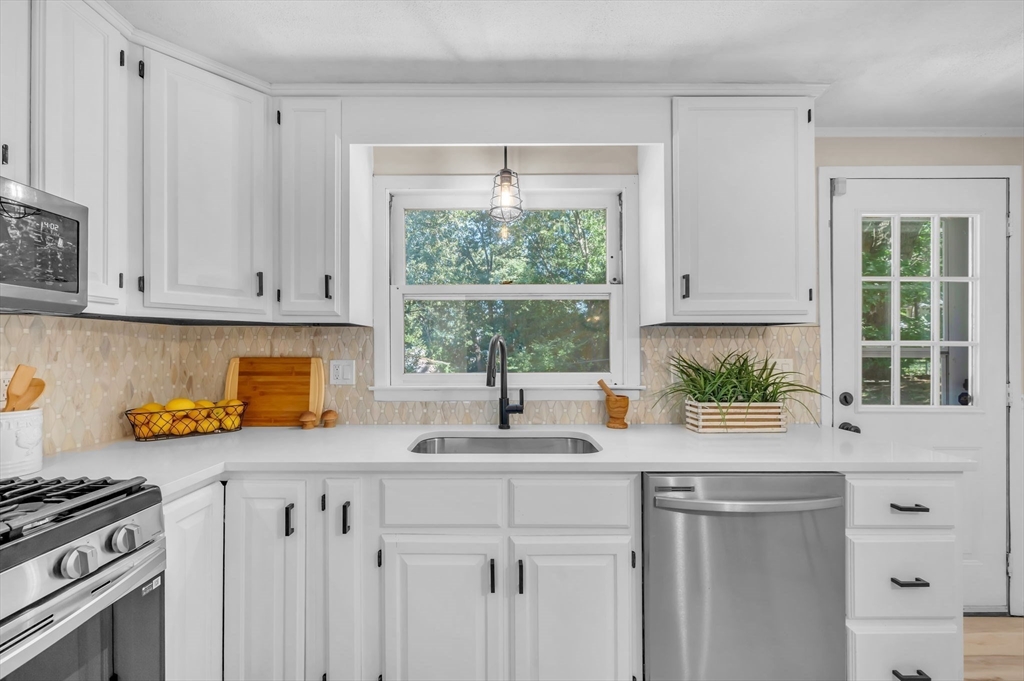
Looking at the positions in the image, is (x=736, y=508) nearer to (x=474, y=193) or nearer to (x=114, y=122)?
(x=474, y=193)

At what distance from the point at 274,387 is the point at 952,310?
3091 millimetres

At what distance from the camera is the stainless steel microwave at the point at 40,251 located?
3.64 ft

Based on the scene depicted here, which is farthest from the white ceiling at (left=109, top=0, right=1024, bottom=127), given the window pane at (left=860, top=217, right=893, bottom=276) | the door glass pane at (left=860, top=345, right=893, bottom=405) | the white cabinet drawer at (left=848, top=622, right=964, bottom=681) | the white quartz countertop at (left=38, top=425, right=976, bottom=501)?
the white cabinet drawer at (left=848, top=622, right=964, bottom=681)

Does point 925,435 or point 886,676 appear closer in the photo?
point 886,676

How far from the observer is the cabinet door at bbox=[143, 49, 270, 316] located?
5.63 ft

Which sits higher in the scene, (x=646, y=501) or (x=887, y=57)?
(x=887, y=57)

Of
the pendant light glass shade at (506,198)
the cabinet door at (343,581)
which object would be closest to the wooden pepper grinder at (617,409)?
the pendant light glass shade at (506,198)

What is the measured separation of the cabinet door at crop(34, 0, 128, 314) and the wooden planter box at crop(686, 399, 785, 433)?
6.87 ft

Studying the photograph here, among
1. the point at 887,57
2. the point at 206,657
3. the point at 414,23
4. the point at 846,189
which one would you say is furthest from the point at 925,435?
the point at 206,657

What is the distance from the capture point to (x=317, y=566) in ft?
5.30

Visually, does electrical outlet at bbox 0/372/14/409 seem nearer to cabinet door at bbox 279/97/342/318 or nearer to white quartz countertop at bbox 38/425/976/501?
white quartz countertop at bbox 38/425/976/501

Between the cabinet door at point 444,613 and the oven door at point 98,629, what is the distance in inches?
24.1

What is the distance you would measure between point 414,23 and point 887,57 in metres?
1.67

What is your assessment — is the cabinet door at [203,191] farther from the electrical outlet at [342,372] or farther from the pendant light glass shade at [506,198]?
the pendant light glass shade at [506,198]
